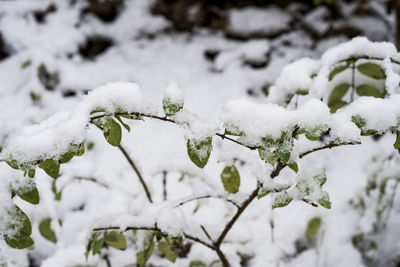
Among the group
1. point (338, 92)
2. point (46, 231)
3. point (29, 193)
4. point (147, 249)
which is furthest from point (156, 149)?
point (29, 193)

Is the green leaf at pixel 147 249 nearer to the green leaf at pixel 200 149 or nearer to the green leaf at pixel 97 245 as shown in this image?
the green leaf at pixel 97 245

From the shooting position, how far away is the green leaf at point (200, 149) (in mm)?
662

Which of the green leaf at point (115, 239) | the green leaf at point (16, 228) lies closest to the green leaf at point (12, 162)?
the green leaf at point (16, 228)

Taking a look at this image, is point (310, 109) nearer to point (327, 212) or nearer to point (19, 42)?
point (327, 212)

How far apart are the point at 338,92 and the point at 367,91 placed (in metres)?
0.08

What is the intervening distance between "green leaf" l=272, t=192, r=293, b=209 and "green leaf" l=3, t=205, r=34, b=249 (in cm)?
50

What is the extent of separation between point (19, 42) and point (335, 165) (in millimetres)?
2178

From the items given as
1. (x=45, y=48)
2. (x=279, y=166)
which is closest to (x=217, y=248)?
(x=279, y=166)

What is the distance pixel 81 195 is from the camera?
5.32 ft

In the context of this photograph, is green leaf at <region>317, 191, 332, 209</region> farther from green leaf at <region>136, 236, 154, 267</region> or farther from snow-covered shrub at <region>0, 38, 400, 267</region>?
green leaf at <region>136, 236, 154, 267</region>

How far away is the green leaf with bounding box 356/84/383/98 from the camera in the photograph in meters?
0.98

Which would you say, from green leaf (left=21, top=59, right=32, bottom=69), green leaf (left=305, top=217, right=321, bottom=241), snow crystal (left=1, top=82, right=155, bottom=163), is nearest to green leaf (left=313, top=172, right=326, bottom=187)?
snow crystal (left=1, top=82, right=155, bottom=163)

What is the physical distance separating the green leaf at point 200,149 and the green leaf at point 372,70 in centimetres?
57

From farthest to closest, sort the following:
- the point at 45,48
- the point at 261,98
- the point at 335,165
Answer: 1. the point at 45,48
2. the point at 261,98
3. the point at 335,165
